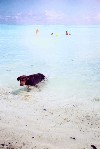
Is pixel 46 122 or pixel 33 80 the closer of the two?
pixel 46 122

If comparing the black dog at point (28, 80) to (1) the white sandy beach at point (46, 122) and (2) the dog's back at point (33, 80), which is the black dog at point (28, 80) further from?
(1) the white sandy beach at point (46, 122)

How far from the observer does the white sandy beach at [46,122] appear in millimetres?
7235

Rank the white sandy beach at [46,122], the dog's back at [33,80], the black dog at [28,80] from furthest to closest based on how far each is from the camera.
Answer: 1. the dog's back at [33,80]
2. the black dog at [28,80]
3. the white sandy beach at [46,122]

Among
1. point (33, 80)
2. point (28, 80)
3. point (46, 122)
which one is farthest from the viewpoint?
point (33, 80)

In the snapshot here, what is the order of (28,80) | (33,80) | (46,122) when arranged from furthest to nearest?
(33,80) < (28,80) < (46,122)

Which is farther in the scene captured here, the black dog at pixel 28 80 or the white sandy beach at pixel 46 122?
the black dog at pixel 28 80

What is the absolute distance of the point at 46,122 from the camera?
8805 millimetres

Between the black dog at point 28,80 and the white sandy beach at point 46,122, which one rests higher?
the black dog at point 28,80

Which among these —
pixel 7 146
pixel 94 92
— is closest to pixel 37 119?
pixel 7 146

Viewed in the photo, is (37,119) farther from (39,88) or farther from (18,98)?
(39,88)

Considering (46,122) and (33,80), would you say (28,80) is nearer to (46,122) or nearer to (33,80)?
(33,80)

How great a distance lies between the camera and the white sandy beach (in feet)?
23.7

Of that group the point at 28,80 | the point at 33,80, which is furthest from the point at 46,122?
the point at 33,80

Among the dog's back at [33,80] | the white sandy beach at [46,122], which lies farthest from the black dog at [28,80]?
the white sandy beach at [46,122]
